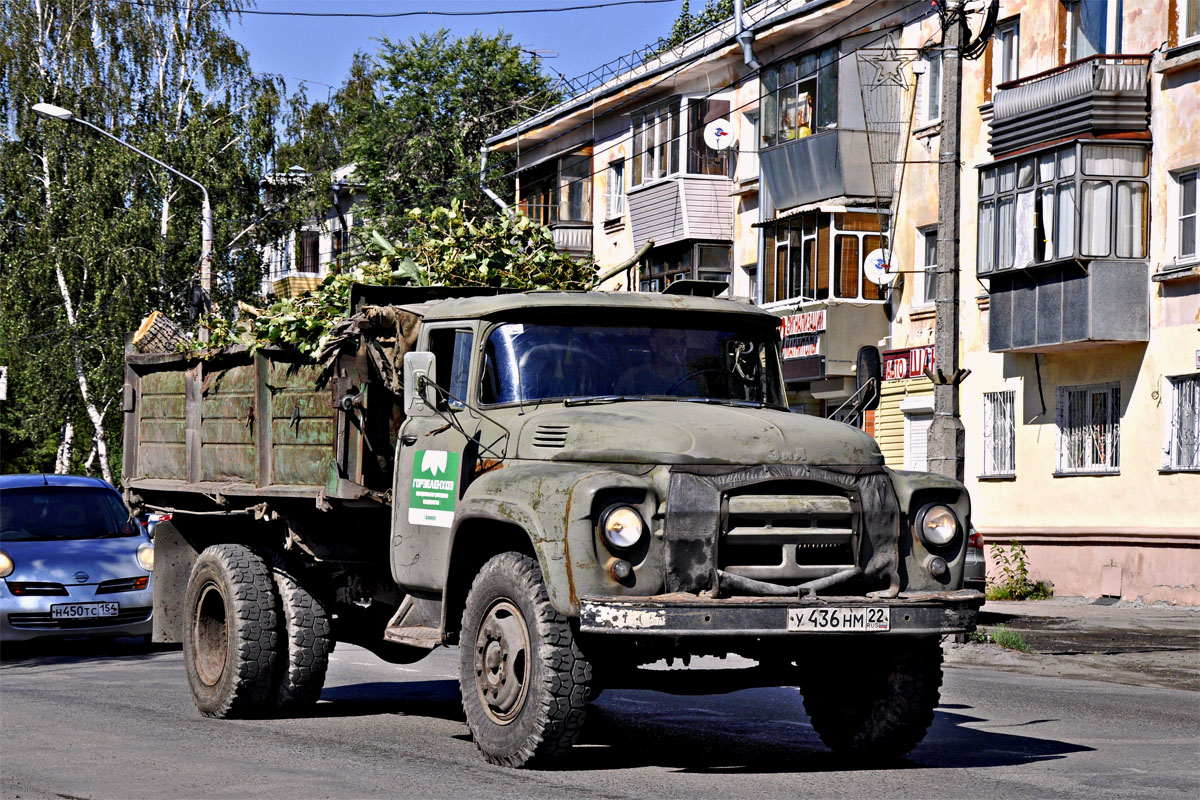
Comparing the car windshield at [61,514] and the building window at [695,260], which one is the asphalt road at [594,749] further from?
the building window at [695,260]

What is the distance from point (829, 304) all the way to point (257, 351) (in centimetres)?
2228

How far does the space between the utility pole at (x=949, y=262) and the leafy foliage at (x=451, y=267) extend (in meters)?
7.79

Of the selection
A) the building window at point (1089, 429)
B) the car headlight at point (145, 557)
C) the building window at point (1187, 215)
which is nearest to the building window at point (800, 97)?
the building window at point (1089, 429)

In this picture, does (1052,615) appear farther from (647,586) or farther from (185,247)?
(185,247)

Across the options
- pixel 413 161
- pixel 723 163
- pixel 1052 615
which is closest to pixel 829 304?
pixel 723 163

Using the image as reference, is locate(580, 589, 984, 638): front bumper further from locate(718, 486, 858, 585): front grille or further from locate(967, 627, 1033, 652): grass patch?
locate(967, 627, 1033, 652): grass patch

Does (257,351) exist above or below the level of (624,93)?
below

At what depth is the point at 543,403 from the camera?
9.09 m

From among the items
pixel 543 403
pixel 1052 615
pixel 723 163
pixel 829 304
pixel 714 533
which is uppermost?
pixel 723 163

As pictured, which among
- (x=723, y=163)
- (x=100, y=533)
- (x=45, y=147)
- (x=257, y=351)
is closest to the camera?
(x=257, y=351)

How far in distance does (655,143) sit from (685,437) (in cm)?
3266

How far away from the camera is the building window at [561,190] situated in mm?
45469

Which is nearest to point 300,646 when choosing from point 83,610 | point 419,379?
point 419,379

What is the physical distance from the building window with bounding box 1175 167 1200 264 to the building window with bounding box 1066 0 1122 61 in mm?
2192
